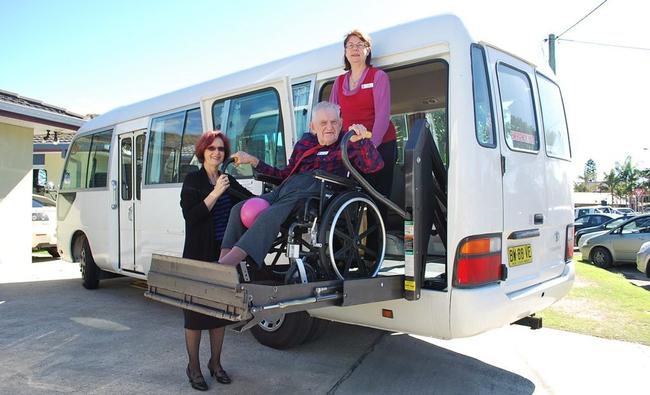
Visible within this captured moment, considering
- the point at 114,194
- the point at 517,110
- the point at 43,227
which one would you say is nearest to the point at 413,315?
the point at 517,110

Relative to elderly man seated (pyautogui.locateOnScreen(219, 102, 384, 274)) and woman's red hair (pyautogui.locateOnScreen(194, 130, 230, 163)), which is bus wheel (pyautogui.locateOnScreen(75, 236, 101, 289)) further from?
elderly man seated (pyautogui.locateOnScreen(219, 102, 384, 274))

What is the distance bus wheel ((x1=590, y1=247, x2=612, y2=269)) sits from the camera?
13055 millimetres

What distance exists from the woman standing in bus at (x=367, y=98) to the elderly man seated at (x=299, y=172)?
31 cm

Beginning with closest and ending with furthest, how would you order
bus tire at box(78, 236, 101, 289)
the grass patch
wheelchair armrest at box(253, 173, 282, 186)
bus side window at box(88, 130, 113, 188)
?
wheelchair armrest at box(253, 173, 282, 186)
the grass patch
bus side window at box(88, 130, 113, 188)
bus tire at box(78, 236, 101, 289)

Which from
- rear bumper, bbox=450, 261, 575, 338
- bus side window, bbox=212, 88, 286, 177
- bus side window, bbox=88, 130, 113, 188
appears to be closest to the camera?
rear bumper, bbox=450, 261, 575, 338

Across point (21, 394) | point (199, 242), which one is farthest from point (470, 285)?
point (21, 394)

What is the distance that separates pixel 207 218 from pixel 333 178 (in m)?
1.14

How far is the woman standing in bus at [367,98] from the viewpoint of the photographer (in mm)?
3703

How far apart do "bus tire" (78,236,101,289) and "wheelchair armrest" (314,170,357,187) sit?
5.70 metres

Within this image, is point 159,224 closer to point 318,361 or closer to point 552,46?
point 318,361

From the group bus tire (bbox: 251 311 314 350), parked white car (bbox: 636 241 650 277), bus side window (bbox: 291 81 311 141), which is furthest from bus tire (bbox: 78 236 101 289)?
parked white car (bbox: 636 241 650 277)

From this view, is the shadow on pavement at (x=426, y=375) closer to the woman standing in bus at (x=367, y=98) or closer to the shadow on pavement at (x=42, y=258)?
the woman standing in bus at (x=367, y=98)

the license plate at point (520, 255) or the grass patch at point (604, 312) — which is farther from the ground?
the license plate at point (520, 255)

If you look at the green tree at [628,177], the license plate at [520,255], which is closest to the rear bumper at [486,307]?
the license plate at [520,255]
